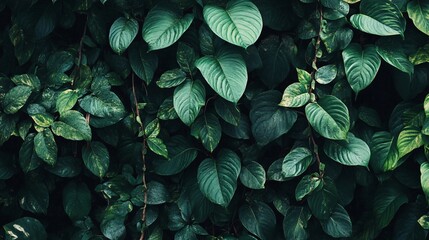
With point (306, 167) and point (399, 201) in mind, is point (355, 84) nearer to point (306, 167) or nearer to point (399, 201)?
point (306, 167)

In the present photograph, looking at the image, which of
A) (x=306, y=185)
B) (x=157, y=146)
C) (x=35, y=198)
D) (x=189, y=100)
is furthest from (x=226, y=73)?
(x=35, y=198)

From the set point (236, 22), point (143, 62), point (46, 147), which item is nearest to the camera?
point (236, 22)

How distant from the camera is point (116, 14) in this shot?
2.28 m

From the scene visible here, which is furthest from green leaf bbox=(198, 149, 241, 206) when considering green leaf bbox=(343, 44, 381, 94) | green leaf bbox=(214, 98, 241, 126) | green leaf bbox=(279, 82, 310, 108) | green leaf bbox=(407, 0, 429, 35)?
green leaf bbox=(407, 0, 429, 35)

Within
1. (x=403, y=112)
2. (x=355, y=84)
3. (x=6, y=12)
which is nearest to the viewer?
(x=355, y=84)

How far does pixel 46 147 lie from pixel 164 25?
587 millimetres

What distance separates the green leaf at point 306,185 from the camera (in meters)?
2.12

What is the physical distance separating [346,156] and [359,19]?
1.55ft

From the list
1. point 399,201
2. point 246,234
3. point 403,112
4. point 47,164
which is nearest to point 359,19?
point 403,112

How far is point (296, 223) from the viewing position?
2.22 meters

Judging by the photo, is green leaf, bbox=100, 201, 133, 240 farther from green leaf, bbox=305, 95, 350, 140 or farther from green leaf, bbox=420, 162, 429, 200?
green leaf, bbox=420, 162, 429, 200

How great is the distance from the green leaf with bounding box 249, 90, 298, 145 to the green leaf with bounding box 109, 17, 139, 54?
1.61 ft

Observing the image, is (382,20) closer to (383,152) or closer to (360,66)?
(360,66)

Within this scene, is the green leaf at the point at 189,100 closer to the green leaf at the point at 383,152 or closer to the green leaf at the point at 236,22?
the green leaf at the point at 236,22
